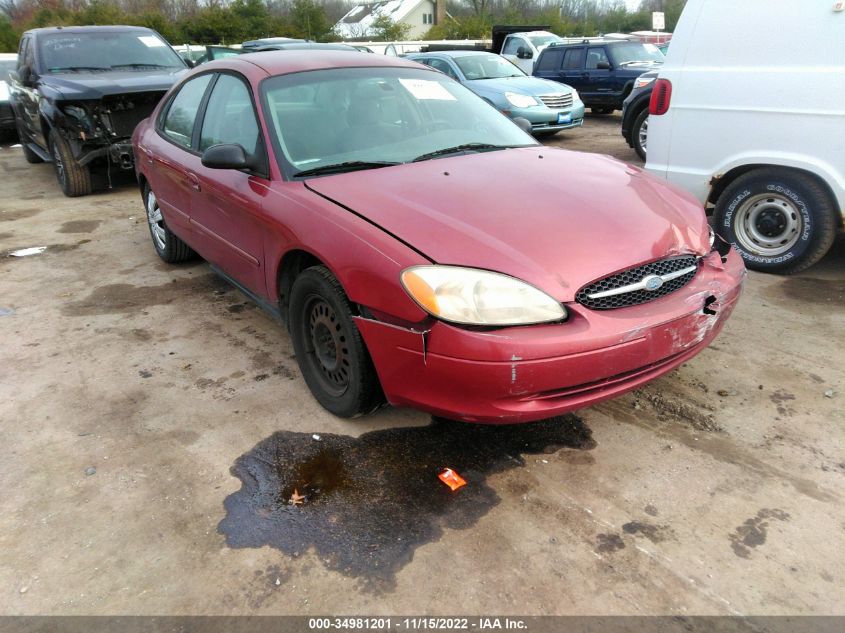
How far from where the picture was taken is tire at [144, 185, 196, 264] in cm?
507

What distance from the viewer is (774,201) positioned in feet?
14.6

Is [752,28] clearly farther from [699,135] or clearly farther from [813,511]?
[813,511]

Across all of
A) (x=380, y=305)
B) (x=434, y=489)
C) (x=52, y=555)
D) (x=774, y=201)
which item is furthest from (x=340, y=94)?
(x=774, y=201)

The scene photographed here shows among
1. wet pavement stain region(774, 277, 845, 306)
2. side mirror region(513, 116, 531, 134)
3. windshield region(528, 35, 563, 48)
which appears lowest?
wet pavement stain region(774, 277, 845, 306)

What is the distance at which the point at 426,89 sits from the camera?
3734mm

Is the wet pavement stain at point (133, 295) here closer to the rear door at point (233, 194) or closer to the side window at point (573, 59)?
the rear door at point (233, 194)

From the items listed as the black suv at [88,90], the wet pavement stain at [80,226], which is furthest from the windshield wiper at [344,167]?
the black suv at [88,90]

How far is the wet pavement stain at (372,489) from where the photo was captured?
2.25 m

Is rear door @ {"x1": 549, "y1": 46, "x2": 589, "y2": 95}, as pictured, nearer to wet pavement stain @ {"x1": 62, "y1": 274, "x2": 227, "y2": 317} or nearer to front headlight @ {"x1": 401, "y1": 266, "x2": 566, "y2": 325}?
wet pavement stain @ {"x1": 62, "y1": 274, "x2": 227, "y2": 317}

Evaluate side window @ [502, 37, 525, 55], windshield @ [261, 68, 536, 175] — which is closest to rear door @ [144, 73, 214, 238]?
windshield @ [261, 68, 536, 175]

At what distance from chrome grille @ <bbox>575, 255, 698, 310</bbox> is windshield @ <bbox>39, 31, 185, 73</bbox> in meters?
7.71

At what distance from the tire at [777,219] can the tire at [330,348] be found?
3131 millimetres

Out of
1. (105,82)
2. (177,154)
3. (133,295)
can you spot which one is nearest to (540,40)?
(105,82)

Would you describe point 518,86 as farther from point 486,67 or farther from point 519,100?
point 486,67
